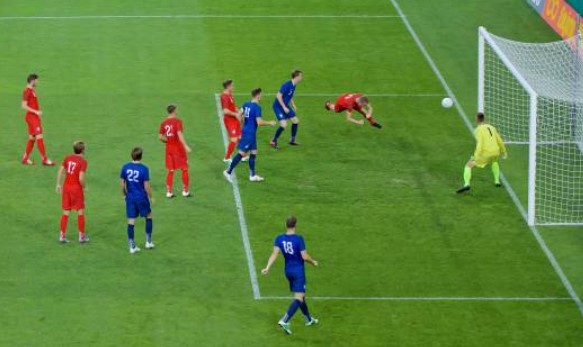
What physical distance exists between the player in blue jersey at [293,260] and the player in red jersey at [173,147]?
18.1 ft

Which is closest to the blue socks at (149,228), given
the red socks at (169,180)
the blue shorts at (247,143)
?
the red socks at (169,180)

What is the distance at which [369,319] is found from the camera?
877 inches

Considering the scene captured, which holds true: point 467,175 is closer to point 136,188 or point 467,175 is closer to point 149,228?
point 149,228

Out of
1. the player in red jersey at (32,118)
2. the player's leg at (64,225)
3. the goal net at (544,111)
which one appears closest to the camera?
the player's leg at (64,225)

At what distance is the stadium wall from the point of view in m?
35.5

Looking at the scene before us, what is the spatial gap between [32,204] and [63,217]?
232 centimetres

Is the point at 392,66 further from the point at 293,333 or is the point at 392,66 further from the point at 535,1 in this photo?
the point at 293,333

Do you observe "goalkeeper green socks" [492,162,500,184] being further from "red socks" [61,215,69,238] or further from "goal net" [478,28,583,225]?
"red socks" [61,215,69,238]

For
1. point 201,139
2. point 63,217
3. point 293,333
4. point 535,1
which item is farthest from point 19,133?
point 535,1

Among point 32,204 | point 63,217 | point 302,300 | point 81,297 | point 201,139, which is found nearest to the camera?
point 302,300

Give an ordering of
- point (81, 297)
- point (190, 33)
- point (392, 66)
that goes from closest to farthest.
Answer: point (81, 297)
point (392, 66)
point (190, 33)

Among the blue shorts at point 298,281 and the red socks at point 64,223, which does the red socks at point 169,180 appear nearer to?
the red socks at point 64,223

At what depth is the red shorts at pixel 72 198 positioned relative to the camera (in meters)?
24.4

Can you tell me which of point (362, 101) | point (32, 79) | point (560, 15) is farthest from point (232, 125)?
point (560, 15)
